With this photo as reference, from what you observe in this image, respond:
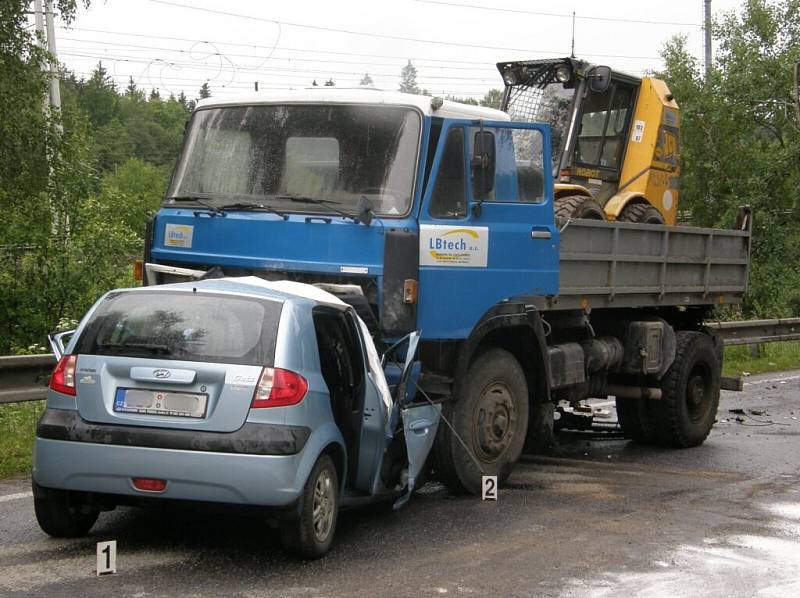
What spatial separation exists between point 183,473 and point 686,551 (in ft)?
9.44

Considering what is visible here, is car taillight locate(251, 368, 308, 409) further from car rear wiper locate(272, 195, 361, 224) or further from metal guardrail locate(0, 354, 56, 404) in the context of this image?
metal guardrail locate(0, 354, 56, 404)

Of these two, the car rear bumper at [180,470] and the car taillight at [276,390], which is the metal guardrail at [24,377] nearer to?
the car rear bumper at [180,470]

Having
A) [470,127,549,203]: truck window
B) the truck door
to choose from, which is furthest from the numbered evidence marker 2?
[470,127,549,203]: truck window

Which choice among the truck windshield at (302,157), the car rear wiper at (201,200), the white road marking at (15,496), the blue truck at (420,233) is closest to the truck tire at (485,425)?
the blue truck at (420,233)

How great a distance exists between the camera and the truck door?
7.92m

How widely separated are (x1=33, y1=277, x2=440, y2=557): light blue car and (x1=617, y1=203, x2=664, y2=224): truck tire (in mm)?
6719

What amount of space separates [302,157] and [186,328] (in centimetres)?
233

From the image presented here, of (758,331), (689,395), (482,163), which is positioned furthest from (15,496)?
(758,331)

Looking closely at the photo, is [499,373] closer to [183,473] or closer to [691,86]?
[183,473]

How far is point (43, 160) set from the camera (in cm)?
2019

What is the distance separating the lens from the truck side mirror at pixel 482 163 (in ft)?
26.5

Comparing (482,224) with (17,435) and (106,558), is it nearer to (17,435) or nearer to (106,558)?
(106,558)

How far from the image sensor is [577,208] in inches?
436

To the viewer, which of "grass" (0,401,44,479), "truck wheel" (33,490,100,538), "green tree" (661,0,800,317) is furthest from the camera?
"green tree" (661,0,800,317)
